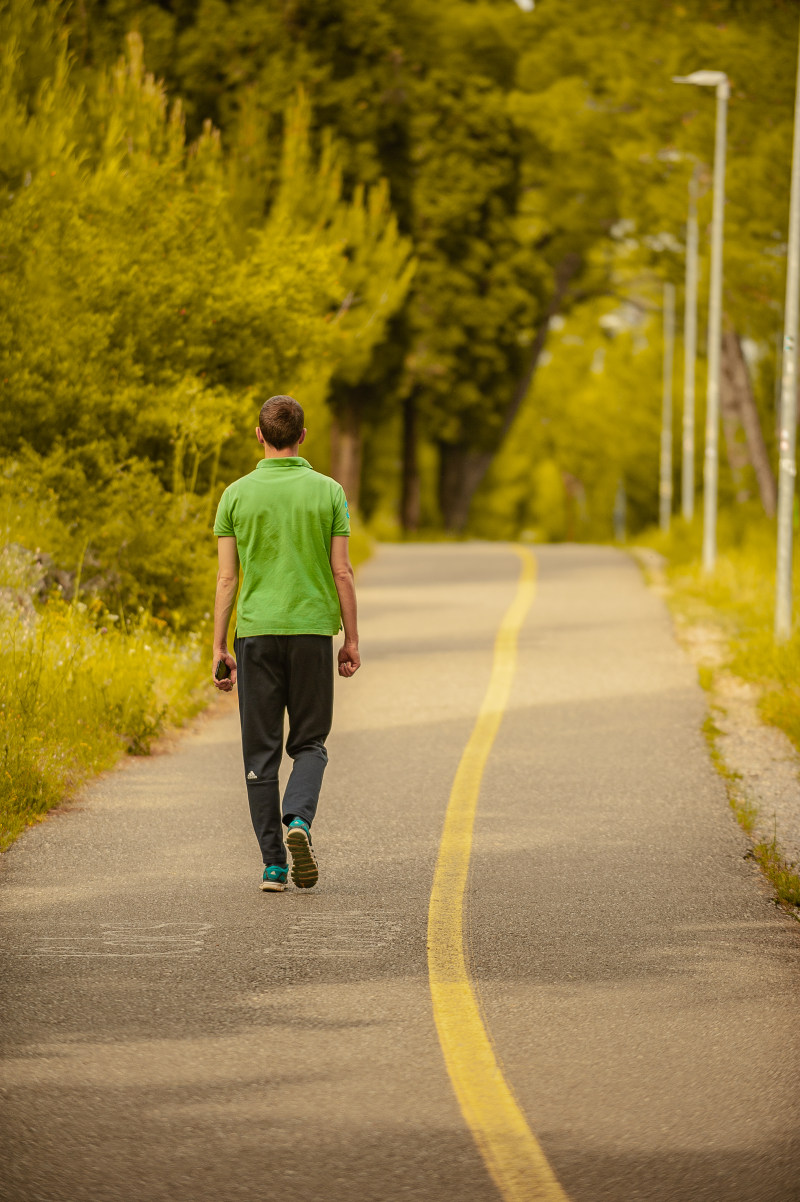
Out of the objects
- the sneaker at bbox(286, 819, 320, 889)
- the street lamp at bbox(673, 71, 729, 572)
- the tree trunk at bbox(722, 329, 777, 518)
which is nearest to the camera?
the sneaker at bbox(286, 819, 320, 889)

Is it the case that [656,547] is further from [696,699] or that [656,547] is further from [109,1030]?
[109,1030]

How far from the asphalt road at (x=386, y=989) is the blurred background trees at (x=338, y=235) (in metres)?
4.24

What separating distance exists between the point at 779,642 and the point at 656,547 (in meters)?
18.3

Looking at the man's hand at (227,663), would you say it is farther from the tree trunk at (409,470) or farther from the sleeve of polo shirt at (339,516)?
the tree trunk at (409,470)

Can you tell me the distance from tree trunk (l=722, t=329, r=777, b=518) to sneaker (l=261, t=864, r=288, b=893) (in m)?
31.3

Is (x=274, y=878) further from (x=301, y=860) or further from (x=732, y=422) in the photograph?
(x=732, y=422)

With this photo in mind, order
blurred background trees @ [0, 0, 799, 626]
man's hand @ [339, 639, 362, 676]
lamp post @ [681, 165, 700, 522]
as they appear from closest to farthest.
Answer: man's hand @ [339, 639, 362, 676]
blurred background trees @ [0, 0, 799, 626]
lamp post @ [681, 165, 700, 522]

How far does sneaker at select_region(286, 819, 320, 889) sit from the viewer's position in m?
6.91

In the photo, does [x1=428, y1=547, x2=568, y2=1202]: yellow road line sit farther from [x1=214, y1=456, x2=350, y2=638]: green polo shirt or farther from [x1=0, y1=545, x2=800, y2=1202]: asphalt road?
[x1=214, y1=456, x2=350, y2=638]: green polo shirt

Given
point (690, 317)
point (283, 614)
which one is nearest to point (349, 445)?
point (690, 317)

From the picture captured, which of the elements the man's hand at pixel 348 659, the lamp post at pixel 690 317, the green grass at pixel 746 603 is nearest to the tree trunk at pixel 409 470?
the lamp post at pixel 690 317

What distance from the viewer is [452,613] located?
18969mm

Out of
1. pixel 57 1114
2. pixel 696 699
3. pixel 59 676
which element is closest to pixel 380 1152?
pixel 57 1114

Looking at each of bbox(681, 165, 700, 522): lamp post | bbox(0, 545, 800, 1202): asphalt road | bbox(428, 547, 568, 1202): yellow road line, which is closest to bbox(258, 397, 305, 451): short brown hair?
bbox(0, 545, 800, 1202): asphalt road
